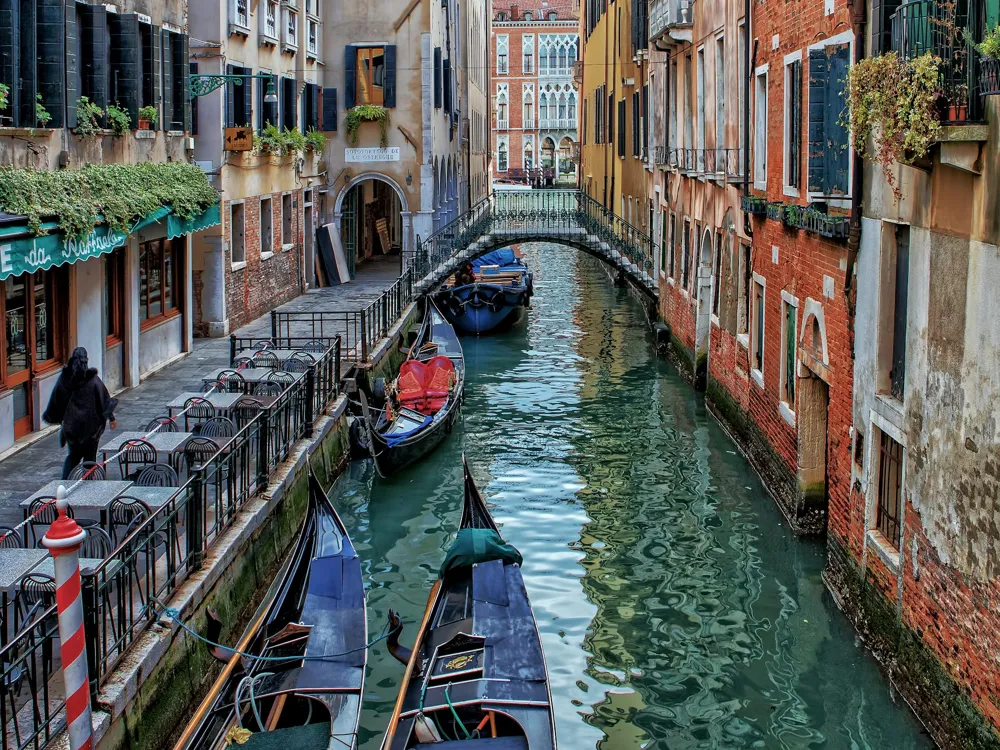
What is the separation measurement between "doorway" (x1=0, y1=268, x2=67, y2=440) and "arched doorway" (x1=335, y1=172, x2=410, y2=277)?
14301 millimetres

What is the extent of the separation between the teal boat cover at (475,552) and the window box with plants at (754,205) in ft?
19.4

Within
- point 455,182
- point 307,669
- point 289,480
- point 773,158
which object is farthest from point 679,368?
point 455,182

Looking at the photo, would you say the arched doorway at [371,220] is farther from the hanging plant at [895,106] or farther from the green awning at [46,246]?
the hanging plant at [895,106]

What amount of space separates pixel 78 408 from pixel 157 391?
16.7ft

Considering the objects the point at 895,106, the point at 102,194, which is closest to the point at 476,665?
the point at 895,106

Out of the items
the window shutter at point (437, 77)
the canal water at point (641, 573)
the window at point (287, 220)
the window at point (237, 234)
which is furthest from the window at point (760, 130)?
→ the window shutter at point (437, 77)

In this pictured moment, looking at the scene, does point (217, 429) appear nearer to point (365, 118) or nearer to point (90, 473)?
point (90, 473)

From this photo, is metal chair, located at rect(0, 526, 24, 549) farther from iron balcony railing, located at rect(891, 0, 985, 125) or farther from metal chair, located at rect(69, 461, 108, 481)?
iron balcony railing, located at rect(891, 0, 985, 125)

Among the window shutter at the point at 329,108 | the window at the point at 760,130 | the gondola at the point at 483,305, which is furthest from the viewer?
the window shutter at the point at 329,108

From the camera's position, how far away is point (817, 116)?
10.9m

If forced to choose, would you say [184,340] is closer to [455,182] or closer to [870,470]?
[870,470]

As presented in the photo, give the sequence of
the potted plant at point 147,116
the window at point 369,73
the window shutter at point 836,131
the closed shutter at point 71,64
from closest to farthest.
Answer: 1. the window shutter at point 836,131
2. the closed shutter at point 71,64
3. the potted plant at point 147,116
4. the window at point 369,73

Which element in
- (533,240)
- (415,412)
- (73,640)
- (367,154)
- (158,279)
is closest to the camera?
(73,640)

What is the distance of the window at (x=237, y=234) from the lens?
1981 cm
